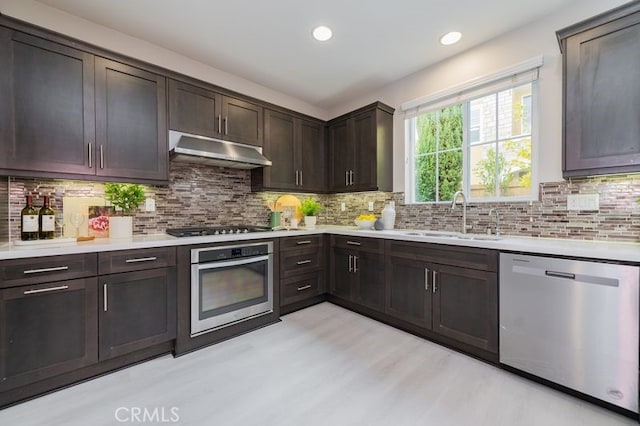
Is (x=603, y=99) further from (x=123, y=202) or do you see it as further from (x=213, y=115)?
(x=123, y=202)

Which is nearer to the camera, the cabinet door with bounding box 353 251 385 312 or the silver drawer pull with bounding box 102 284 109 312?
the silver drawer pull with bounding box 102 284 109 312

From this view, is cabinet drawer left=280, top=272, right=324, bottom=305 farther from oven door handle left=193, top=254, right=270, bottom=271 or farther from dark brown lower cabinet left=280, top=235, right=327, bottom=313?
oven door handle left=193, top=254, right=270, bottom=271

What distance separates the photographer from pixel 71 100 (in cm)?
202

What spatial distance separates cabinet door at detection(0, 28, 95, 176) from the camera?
180 cm

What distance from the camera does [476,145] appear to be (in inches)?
107

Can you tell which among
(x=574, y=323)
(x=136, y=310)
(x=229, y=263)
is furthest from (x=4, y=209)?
(x=574, y=323)

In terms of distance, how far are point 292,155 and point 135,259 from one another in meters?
2.12

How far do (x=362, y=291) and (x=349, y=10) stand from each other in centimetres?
262

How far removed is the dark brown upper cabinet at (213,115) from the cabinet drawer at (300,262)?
1.37 meters

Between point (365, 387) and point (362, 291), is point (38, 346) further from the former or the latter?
point (362, 291)

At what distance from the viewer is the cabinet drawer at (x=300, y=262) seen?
291cm

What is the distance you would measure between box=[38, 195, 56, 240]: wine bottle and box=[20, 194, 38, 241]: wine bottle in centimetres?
3

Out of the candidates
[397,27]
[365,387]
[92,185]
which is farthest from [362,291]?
[92,185]

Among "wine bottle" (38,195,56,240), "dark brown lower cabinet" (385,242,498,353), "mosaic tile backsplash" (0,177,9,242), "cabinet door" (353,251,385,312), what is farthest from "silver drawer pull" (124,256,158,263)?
"dark brown lower cabinet" (385,242,498,353)
